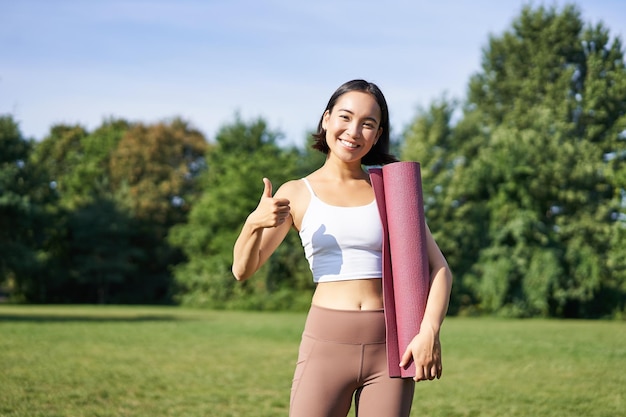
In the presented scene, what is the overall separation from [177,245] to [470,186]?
61.1ft

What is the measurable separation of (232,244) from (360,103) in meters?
40.8

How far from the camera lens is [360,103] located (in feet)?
10.2

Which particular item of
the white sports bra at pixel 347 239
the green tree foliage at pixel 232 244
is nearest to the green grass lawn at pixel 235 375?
the white sports bra at pixel 347 239

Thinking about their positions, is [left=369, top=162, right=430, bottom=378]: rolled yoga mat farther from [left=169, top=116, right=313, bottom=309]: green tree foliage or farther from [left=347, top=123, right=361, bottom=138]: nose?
[left=169, top=116, right=313, bottom=309]: green tree foliage

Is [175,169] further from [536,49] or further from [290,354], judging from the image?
[290,354]

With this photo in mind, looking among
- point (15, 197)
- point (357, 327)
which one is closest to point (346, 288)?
point (357, 327)

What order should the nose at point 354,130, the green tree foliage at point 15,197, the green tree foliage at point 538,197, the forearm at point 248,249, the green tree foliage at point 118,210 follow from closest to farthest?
the forearm at point 248,249 < the nose at point 354,130 < the green tree foliage at point 15,197 < the green tree foliage at point 538,197 < the green tree foliage at point 118,210

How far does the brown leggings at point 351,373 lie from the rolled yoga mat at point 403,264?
0.07 meters

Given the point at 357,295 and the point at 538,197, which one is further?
the point at 538,197

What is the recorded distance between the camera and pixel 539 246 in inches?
1449

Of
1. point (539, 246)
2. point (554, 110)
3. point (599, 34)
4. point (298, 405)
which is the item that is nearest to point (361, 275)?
point (298, 405)

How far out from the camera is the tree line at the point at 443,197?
3634cm

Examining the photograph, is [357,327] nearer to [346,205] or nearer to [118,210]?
[346,205]

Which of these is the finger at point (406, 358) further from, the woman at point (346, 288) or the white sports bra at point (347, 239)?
the white sports bra at point (347, 239)
